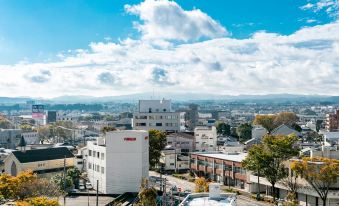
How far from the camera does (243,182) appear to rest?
59406 mm

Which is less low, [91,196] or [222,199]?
[222,199]

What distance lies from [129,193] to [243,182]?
53.0ft

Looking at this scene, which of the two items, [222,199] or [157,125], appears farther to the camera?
[157,125]

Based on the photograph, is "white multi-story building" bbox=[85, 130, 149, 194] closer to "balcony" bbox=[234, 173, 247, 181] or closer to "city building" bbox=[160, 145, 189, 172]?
"balcony" bbox=[234, 173, 247, 181]

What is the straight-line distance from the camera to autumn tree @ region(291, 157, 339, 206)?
41781mm

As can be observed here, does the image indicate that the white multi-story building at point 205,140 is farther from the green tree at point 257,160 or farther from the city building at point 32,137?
the city building at point 32,137

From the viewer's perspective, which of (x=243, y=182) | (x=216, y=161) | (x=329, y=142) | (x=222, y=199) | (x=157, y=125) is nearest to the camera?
(x=222, y=199)

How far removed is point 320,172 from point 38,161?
35373 millimetres

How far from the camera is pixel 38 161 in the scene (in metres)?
59.1

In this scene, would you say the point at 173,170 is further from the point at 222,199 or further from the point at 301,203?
the point at 222,199

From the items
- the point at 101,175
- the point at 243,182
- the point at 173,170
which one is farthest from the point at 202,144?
the point at 101,175

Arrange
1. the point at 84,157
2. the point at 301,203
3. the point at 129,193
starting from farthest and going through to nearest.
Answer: the point at 84,157
the point at 129,193
the point at 301,203

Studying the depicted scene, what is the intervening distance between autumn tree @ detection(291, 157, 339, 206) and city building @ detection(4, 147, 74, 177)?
28.3m

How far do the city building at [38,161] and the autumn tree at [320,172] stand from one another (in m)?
28.3
